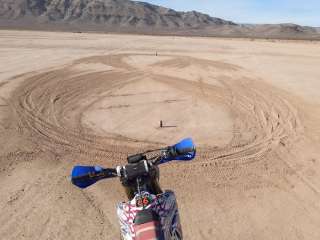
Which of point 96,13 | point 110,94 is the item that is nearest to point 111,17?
point 96,13

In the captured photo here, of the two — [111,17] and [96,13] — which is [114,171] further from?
[96,13]

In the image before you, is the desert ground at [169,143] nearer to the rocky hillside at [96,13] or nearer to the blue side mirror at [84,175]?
the blue side mirror at [84,175]

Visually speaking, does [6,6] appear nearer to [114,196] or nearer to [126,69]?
[126,69]

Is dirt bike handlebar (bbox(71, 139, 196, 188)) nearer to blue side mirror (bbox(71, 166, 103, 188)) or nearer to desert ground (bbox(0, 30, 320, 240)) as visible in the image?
blue side mirror (bbox(71, 166, 103, 188))

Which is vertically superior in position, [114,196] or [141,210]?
[141,210]

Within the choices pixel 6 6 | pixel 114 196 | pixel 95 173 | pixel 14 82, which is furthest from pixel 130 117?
pixel 6 6

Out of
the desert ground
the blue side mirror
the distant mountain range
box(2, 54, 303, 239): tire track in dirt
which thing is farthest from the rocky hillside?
Result: the blue side mirror
